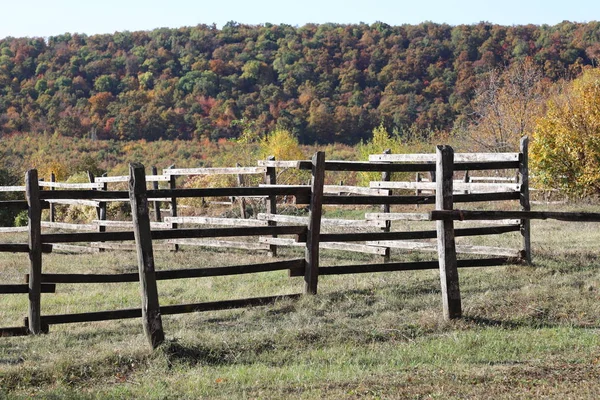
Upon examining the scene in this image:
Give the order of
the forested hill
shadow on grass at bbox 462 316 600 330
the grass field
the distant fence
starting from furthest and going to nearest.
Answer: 1. the forested hill
2. shadow on grass at bbox 462 316 600 330
3. the distant fence
4. the grass field

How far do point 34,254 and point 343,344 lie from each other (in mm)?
3818

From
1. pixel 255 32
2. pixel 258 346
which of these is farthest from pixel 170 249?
pixel 255 32

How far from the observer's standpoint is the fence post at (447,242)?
887 centimetres

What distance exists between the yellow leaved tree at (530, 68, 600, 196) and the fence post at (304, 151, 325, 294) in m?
20.0

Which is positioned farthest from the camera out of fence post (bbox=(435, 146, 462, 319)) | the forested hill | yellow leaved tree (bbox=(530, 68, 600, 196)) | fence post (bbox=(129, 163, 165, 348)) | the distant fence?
the forested hill

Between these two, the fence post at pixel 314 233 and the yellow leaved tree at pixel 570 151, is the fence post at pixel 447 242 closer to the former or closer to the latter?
the fence post at pixel 314 233

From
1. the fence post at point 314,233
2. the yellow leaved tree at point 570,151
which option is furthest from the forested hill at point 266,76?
the fence post at point 314,233

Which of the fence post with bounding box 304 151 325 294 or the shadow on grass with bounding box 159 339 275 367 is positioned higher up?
the fence post with bounding box 304 151 325 294

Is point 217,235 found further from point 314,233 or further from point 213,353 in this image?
point 213,353

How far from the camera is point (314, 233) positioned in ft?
33.8

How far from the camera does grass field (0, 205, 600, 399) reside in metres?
6.37

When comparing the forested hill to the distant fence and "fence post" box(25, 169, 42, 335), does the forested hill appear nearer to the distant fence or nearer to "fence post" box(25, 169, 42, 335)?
the distant fence

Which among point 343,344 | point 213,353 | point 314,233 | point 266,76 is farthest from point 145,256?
point 266,76

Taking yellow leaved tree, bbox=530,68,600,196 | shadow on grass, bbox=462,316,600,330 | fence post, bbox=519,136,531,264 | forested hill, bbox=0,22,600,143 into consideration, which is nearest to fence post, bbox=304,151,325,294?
shadow on grass, bbox=462,316,600,330
